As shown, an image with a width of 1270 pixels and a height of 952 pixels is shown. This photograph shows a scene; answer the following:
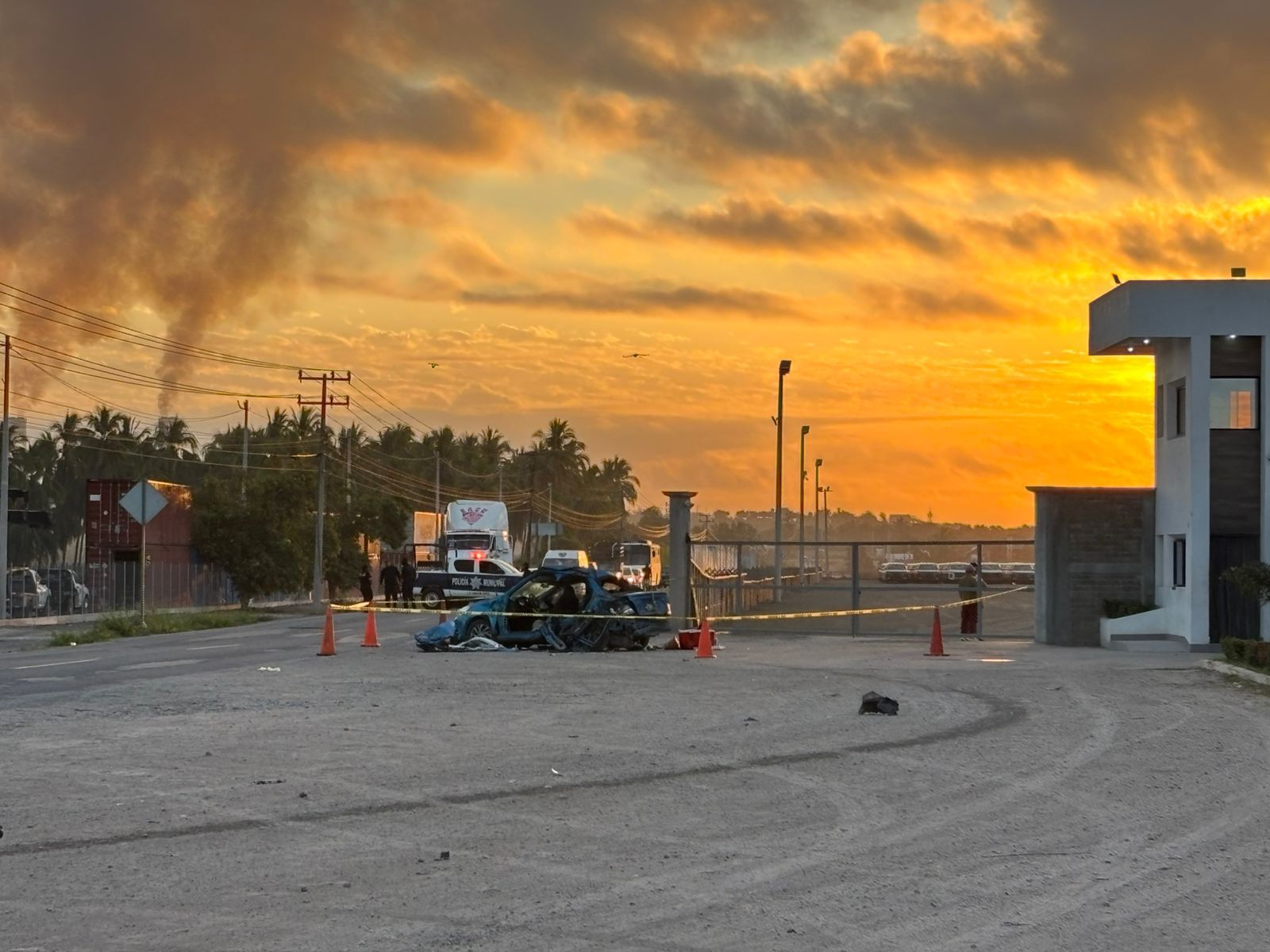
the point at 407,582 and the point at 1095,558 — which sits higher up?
the point at 1095,558

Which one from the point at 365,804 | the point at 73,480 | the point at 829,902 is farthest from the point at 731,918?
the point at 73,480

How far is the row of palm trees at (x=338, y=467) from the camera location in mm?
104250

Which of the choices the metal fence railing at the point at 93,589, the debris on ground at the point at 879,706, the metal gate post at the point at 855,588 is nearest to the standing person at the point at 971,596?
the metal gate post at the point at 855,588

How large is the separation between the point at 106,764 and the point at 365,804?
3166 mm

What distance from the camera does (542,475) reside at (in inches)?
5817

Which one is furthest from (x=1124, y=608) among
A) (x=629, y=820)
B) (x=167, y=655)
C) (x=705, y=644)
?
(x=629, y=820)

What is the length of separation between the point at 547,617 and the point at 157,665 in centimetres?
691

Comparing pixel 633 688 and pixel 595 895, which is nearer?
pixel 595 895

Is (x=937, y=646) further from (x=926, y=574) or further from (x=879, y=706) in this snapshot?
(x=926, y=574)

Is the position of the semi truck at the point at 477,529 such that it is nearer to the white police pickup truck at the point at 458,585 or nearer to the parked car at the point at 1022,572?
the white police pickup truck at the point at 458,585

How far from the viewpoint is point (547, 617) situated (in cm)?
2902

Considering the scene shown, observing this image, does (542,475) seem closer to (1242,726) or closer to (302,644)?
(302,644)

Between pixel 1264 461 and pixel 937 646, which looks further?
pixel 1264 461

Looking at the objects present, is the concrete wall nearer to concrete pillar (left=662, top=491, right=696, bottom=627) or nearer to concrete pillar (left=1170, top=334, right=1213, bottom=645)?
concrete pillar (left=1170, top=334, right=1213, bottom=645)
